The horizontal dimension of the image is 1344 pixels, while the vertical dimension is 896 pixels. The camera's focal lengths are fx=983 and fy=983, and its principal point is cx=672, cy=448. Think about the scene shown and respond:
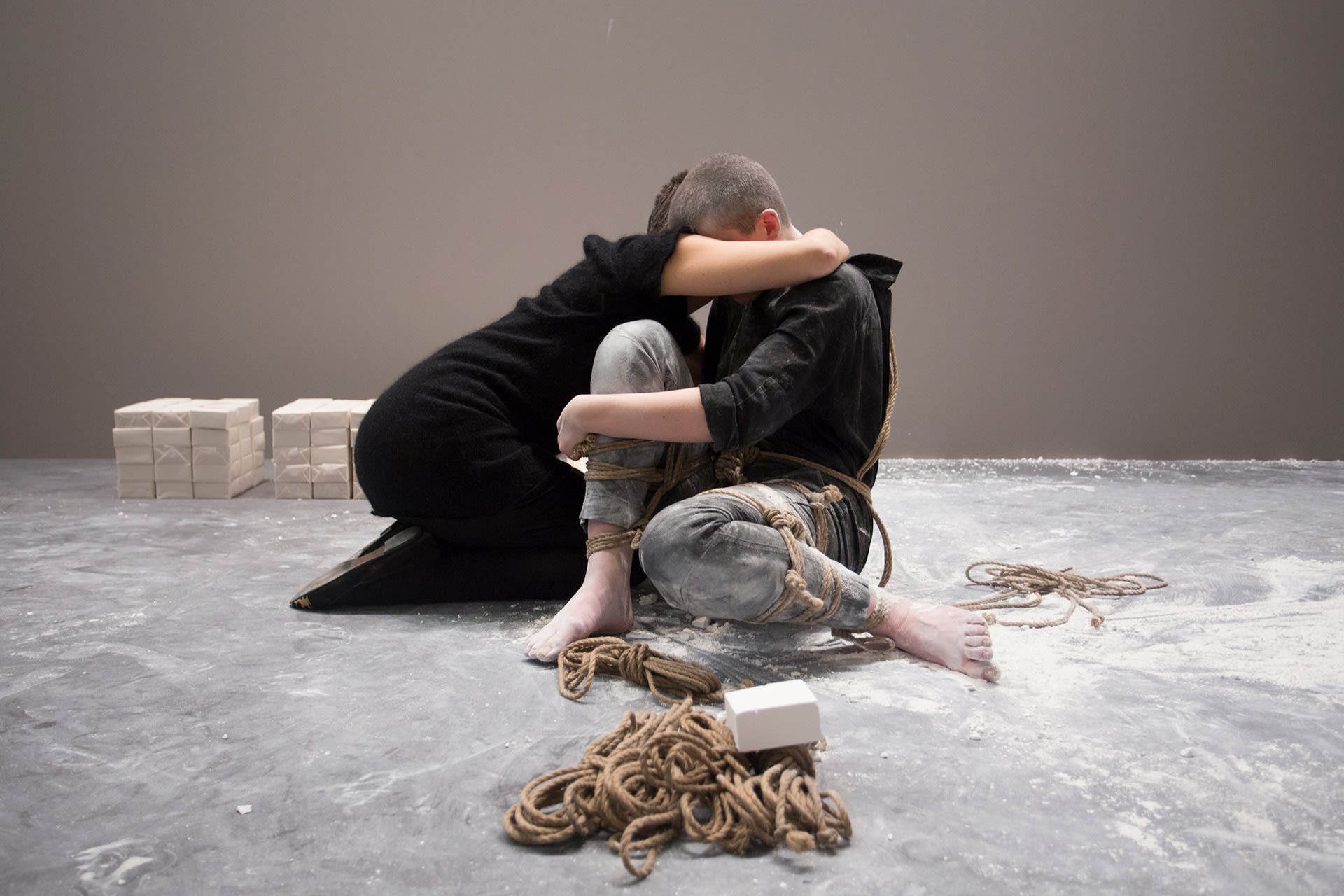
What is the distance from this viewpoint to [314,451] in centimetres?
332

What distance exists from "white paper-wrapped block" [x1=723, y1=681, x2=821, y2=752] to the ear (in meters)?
0.96

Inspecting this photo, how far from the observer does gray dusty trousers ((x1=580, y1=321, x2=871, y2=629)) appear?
1.60 meters

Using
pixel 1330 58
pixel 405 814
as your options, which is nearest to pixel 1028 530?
pixel 405 814

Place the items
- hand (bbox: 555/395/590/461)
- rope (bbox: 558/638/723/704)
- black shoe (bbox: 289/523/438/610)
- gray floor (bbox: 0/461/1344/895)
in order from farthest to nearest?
1. black shoe (bbox: 289/523/438/610)
2. hand (bbox: 555/395/590/461)
3. rope (bbox: 558/638/723/704)
4. gray floor (bbox: 0/461/1344/895)

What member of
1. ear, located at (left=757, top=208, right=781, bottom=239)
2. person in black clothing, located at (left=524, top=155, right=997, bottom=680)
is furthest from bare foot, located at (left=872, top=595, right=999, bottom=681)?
ear, located at (left=757, top=208, right=781, bottom=239)

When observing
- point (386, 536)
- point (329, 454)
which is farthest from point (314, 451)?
point (386, 536)

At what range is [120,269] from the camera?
13.5ft

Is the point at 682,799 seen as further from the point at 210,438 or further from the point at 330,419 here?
the point at 210,438

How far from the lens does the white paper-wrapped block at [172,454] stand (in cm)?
329

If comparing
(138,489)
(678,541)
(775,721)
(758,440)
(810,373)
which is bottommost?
(138,489)

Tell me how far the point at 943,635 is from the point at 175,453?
270 centimetres

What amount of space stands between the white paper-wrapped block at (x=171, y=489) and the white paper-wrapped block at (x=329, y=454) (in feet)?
1.39

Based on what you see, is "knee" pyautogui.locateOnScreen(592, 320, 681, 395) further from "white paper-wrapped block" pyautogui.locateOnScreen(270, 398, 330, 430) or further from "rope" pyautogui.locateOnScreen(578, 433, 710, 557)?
"white paper-wrapped block" pyautogui.locateOnScreen(270, 398, 330, 430)

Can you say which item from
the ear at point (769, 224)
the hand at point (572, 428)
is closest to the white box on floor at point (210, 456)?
the hand at point (572, 428)
